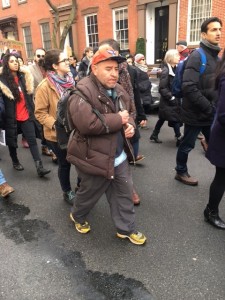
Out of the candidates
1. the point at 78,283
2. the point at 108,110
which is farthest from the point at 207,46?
the point at 78,283

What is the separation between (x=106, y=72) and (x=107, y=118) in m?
0.37

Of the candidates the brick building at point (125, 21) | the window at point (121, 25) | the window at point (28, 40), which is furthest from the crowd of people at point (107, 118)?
the window at point (28, 40)

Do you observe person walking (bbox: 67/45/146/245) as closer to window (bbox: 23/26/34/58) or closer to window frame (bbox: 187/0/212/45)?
window frame (bbox: 187/0/212/45)

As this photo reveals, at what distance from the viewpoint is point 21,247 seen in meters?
2.80

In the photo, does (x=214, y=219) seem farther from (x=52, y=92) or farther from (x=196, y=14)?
(x=196, y=14)

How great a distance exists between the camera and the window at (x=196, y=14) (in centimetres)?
1177

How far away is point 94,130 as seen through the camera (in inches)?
86.7

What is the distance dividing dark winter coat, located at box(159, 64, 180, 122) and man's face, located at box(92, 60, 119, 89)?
10.2 ft

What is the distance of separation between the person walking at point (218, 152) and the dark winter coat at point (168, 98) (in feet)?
8.53

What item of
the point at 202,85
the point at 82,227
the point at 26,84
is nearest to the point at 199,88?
the point at 202,85

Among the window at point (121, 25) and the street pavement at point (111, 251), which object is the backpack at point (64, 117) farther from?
the window at point (121, 25)

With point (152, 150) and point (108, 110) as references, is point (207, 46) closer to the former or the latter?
point (108, 110)

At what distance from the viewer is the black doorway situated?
1339 centimetres

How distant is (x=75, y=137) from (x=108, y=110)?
374mm
